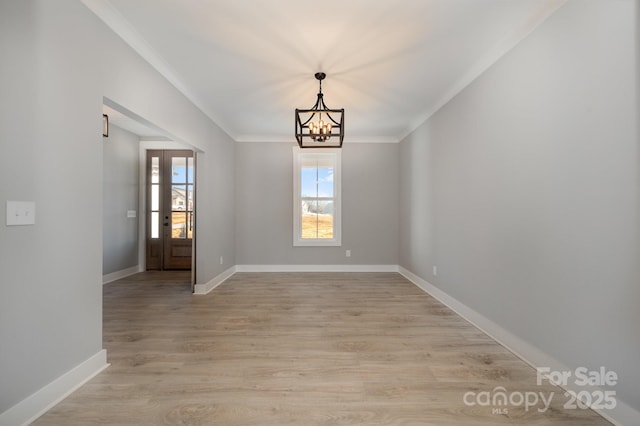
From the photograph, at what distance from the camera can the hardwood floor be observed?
1.62m

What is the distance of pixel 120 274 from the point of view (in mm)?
5090

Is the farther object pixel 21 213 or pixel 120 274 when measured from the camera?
pixel 120 274

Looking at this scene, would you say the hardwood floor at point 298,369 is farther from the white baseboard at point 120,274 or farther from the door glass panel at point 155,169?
the door glass panel at point 155,169

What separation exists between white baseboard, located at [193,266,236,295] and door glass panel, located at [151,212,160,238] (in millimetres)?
1756

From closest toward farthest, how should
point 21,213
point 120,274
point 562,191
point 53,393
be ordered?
point 21,213 → point 53,393 → point 562,191 → point 120,274

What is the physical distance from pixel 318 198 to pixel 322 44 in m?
3.43

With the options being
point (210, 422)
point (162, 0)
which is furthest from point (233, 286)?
point (162, 0)

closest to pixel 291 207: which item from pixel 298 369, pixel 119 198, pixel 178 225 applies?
pixel 178 225

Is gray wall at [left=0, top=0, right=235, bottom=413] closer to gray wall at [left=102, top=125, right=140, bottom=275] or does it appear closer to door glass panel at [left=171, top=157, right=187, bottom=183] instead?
gray wall at [left=102, top=125, right=140, bottom=275]

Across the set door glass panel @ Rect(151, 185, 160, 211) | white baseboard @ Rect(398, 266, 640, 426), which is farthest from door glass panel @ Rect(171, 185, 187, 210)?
white baseboard @ Rect(398, 266, 640, 426)

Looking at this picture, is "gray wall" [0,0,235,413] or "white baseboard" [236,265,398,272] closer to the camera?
"gray wall" [0,0,235,413]

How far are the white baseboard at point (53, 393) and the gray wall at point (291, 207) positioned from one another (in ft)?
11.7

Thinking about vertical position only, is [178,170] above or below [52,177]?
above

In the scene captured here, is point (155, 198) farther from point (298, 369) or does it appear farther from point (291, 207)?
point (298, 369)
